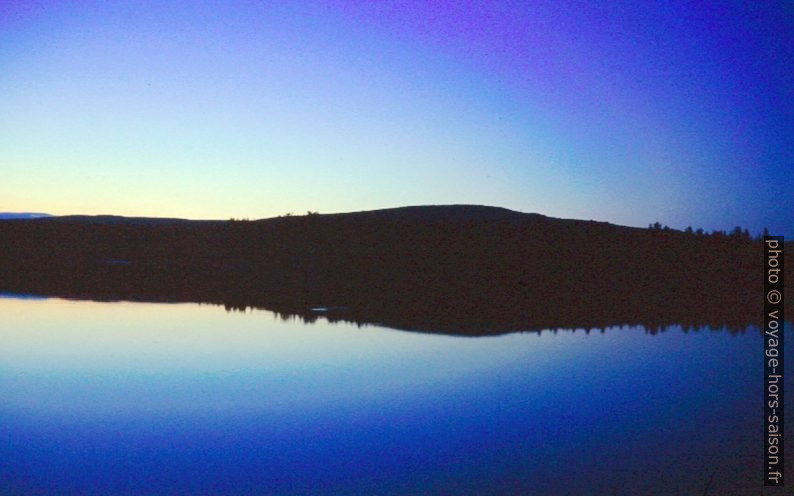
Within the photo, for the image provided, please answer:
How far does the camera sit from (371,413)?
9.16 meters

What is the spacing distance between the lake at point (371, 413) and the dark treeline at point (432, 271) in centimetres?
409

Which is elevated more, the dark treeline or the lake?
the dark treeline

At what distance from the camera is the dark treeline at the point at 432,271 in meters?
21.4

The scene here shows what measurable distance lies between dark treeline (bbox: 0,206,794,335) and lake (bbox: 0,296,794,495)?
13.4ft

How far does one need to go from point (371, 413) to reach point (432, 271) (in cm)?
2665

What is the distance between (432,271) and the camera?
35.7m

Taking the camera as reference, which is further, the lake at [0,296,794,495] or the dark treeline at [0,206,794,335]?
the dark treeline at [0,206,794,335]

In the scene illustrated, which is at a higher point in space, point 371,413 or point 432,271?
point 432,271

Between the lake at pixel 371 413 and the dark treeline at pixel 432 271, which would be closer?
the lake at pixel 371 413

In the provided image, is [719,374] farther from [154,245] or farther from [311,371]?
[154,245]

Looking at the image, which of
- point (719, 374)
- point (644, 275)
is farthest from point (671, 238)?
point (719, 374)

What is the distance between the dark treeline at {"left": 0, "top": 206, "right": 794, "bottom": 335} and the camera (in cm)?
2142

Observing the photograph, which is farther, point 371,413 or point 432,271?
point 432,271

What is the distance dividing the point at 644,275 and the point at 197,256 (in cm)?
3353
